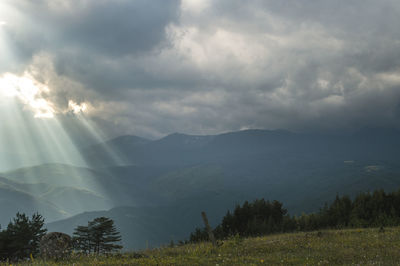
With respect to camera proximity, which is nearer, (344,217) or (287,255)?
(287,255)

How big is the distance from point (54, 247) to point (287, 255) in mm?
12309

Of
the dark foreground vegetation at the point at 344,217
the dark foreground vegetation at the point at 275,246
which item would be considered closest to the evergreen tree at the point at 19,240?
the dark foreground vegetation at the point at 275,246

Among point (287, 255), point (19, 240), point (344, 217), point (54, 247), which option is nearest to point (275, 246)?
point (287, 255)

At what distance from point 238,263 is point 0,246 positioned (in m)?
31.9

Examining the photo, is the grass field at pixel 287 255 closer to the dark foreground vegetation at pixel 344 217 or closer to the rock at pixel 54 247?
the rock at pixel 54 247

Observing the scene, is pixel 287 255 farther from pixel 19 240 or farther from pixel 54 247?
pixel 19 240

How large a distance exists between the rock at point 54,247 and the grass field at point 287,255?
2.83ft

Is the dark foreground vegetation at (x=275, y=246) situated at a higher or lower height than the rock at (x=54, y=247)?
lower

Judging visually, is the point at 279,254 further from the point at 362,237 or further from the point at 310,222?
the point at 310,222

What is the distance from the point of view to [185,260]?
14000 mm

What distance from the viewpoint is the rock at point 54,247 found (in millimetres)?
16219

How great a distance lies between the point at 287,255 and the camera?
1488 cm

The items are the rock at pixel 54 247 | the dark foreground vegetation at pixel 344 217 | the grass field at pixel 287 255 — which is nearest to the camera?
the grass field at pixel 287 255

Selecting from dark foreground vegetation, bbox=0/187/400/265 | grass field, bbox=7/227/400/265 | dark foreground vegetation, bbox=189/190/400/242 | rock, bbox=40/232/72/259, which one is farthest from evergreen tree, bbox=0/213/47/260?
grass field, bbox=7/227/400/265
